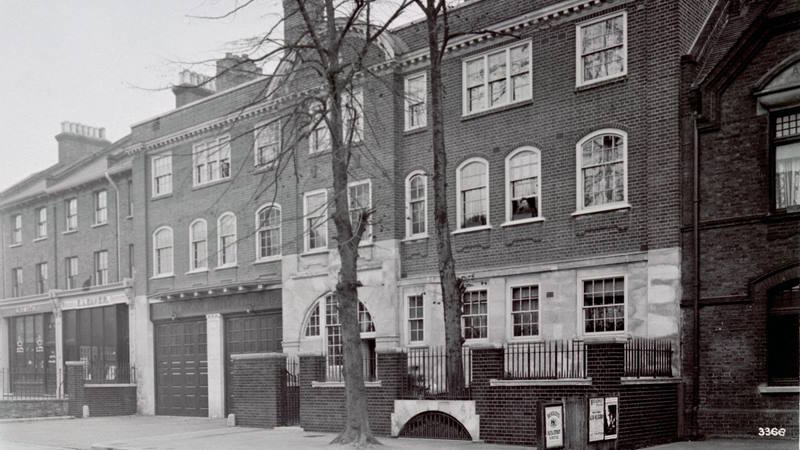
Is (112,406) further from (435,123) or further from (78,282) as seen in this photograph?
(435,123)

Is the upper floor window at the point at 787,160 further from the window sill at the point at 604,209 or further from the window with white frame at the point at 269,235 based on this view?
the window with white frame at the point at 269,235

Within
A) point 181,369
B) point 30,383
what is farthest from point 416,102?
point 30,383

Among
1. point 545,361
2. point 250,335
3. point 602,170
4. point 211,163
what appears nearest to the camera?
point 545,361

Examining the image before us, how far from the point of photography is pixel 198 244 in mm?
31078

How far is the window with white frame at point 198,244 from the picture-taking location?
101 ft

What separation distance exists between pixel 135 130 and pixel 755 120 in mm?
24207

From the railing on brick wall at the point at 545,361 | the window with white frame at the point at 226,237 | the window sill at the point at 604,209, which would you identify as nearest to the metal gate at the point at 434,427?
the railing on brick wall at the point at 545,361

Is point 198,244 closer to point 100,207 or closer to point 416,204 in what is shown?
point 100,207

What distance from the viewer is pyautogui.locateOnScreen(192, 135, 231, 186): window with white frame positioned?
3002cm

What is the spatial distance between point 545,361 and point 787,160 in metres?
6.63

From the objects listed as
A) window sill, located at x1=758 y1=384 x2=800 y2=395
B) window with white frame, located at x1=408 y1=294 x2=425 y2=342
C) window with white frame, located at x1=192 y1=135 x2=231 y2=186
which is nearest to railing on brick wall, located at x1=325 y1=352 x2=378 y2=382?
window with white frame, located at x1=408 y1=294 x2=425 y2=342

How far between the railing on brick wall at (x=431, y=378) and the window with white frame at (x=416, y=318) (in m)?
0.67

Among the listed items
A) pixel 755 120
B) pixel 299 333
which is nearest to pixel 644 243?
pixel 755 120

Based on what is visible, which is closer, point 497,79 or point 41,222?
point 497,79
